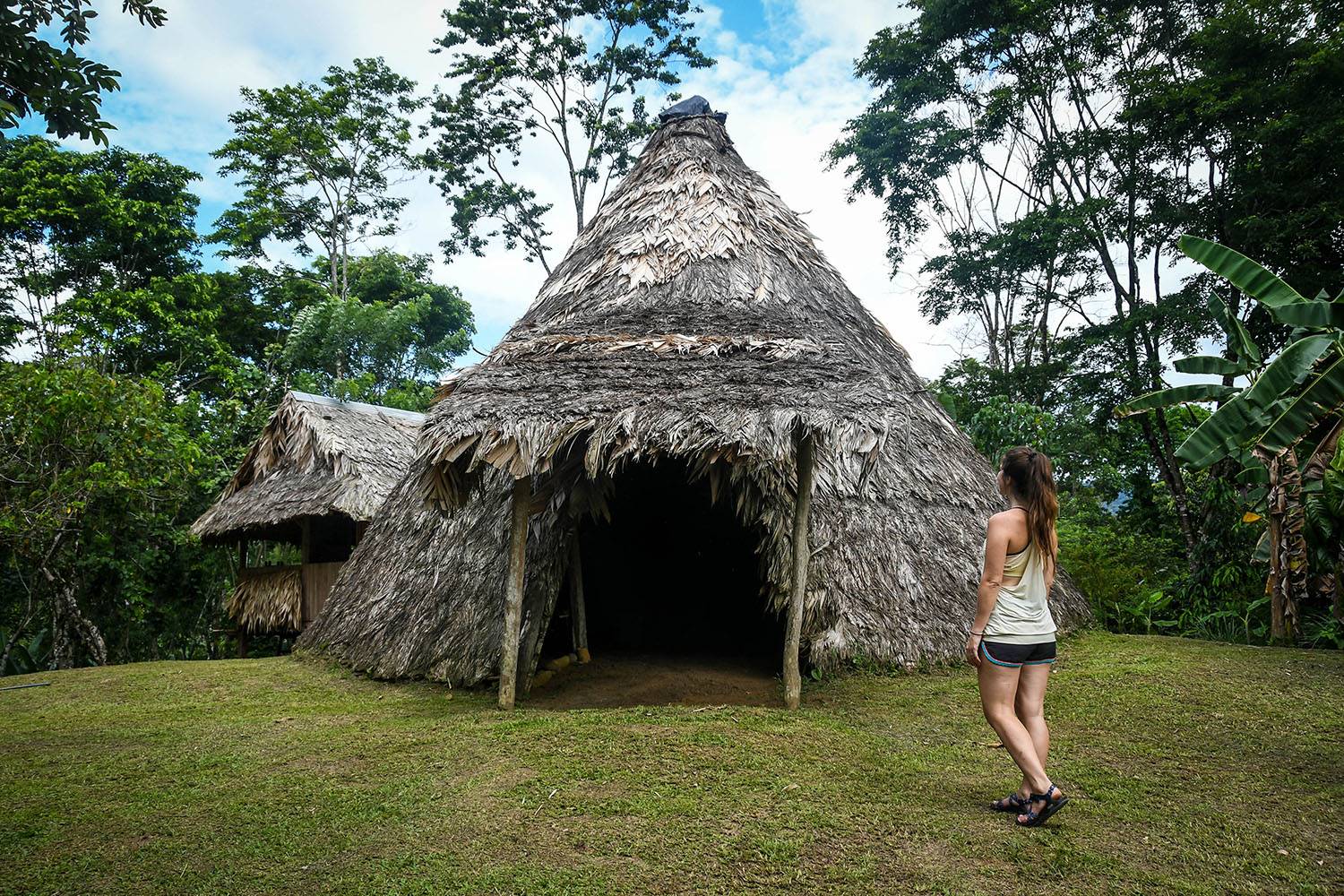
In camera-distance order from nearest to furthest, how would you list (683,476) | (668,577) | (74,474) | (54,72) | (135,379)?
(54,72), (683,476), (668,577), (74,474), (135,379)

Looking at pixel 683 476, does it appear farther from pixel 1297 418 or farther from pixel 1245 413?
pixel 1297 418

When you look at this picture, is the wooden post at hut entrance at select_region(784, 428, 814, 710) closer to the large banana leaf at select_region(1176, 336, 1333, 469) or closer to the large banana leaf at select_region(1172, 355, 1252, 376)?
the large banana leaf at select_region(1176, 336, 1333, 469)

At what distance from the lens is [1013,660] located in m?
2.64

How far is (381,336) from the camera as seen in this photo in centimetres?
1638

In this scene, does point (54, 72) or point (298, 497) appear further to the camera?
point (298, 497)

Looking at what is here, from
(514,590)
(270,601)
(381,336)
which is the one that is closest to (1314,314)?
(514,590)

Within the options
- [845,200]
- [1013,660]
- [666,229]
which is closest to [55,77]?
[1013,660]

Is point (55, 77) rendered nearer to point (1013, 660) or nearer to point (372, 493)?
→ point (1013, 660)

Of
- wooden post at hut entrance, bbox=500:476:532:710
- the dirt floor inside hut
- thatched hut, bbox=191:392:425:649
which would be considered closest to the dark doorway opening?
the dirt floor inside hut

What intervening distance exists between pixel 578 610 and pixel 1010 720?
4.03 m

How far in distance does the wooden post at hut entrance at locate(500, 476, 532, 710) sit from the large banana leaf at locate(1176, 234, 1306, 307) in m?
4.73

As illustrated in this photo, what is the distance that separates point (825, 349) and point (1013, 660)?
8.83 feet

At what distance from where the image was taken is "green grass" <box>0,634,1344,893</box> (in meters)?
2.41

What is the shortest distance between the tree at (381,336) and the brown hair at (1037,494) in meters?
15.0
